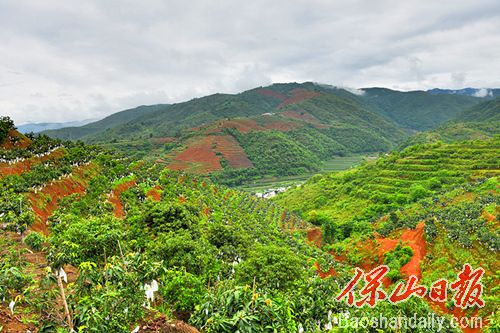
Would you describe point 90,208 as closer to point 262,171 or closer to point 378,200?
point 378,200

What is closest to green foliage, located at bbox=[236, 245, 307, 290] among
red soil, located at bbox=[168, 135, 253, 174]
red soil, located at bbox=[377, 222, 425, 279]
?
red soil, located at bbox=[377, 222, 425, 279]

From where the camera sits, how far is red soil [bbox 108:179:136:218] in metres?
48.8

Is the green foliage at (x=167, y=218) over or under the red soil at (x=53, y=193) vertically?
under

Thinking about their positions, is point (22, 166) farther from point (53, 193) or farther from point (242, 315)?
point (242, 315)

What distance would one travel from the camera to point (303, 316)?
20.1m

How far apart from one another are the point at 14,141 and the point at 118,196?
2677 cm

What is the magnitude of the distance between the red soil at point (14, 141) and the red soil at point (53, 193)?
14.4m

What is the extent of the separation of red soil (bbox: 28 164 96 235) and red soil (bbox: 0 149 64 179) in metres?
5.94

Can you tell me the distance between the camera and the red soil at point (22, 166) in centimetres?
4634

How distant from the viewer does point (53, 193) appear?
150 ft

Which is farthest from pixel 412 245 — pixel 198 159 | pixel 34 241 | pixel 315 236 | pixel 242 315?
pixel 198 159

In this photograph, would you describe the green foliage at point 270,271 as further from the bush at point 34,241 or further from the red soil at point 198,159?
the red soil at point 198,159

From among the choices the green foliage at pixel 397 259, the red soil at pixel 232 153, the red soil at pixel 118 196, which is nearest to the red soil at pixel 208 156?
the red soil at pixel 232 153

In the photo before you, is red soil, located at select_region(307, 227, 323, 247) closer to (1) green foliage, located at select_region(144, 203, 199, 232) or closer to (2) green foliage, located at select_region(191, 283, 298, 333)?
(1) green foliage, located at select_region(144, 203, 199, 232)
